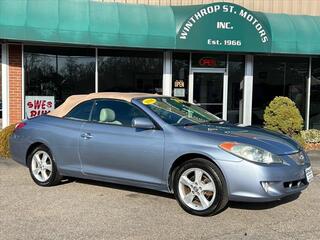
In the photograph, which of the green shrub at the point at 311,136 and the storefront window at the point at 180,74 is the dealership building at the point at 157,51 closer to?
the storefront window at the point at 180,74

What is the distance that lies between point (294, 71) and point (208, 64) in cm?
287

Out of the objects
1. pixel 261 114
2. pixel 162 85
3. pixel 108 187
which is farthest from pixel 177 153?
pixel 261 114

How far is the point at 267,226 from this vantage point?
5.54 m

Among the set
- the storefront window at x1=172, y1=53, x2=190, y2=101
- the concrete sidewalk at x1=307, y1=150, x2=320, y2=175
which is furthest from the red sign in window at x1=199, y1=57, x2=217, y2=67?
the concrete sidewalk at x1=307, y1=150, x2=320, y2=175

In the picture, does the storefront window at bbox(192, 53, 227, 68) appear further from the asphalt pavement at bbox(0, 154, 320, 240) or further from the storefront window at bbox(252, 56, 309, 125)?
the asphalt pavement at bbox(0, 154, 320, 240)

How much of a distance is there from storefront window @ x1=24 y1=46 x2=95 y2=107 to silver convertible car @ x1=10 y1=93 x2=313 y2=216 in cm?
516

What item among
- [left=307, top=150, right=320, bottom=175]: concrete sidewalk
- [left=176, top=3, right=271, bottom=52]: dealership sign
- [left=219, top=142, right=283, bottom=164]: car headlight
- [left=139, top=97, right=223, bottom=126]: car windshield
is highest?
[left=176, top=3, right=271, bottom=52]: dealership sign

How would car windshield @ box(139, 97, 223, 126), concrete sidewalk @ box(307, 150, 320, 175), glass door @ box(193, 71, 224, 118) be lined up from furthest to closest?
glass door @ box(193, 71, 224, 118)
concrete sidewalk @ box(307, 150, 320, 175)
car windshield @ box(139, 97, 223, 126)

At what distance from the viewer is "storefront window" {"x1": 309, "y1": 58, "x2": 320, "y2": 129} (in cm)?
1502

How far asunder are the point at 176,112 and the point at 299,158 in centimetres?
177

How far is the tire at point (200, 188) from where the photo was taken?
5.71m

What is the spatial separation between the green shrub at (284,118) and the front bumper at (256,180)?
6883mm

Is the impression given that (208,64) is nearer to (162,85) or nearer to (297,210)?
(162,85)

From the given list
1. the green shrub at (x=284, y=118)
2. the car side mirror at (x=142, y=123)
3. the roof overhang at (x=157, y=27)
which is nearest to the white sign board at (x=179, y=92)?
the roof overhang at (x=157, y=27)
